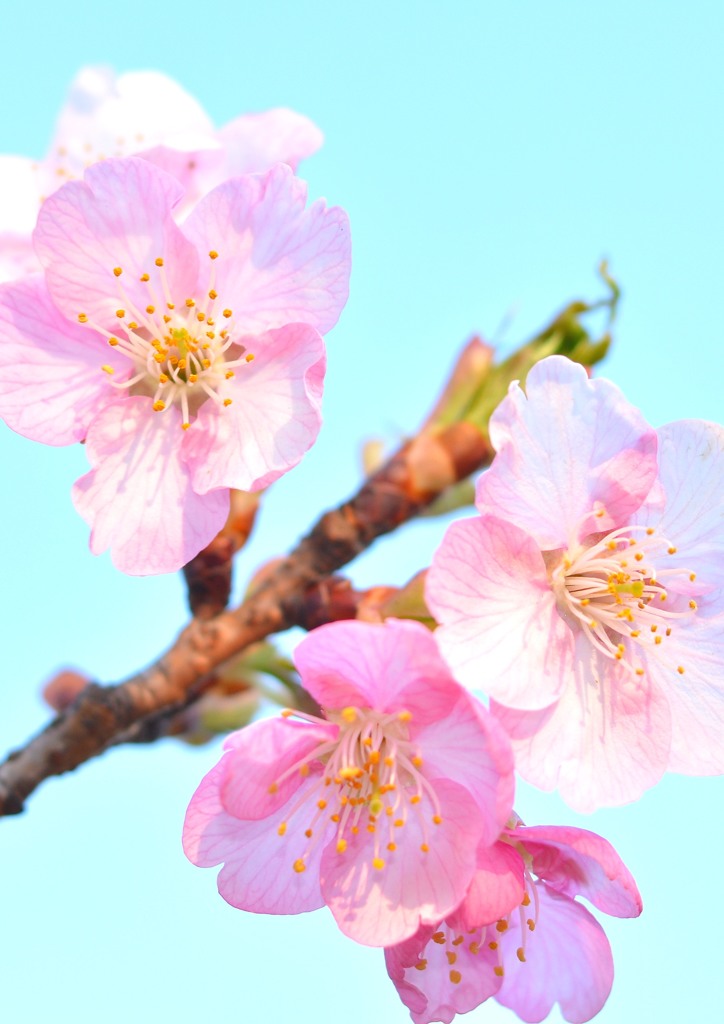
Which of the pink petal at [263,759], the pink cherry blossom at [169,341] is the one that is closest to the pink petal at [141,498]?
the pink cherry blossom at [169,341]

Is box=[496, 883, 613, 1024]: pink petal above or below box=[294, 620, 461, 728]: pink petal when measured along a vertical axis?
below

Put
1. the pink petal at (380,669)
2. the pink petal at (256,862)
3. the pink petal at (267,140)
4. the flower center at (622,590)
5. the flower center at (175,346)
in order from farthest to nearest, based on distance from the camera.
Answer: the pink petal at (267,140)
the flower center at (175,346)
the flower center at (622,590)
the pink petal at (256,862)
the pink petal at (380,669)

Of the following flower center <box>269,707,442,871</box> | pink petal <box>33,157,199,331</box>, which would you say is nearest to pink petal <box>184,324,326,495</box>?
pink petal <box>33,157,199,331</box>

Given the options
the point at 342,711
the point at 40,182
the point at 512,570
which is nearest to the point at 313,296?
the point at 512,570

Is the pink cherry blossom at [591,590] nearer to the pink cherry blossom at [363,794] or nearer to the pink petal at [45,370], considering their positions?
the pink cherry blossom at [363,794]

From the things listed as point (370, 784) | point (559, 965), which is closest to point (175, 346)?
point (370, 784)

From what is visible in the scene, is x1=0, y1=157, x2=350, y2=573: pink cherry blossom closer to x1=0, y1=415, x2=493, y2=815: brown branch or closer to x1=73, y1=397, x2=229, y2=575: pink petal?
x1=73, y1=397, x2=229, y2=575: pink petal
